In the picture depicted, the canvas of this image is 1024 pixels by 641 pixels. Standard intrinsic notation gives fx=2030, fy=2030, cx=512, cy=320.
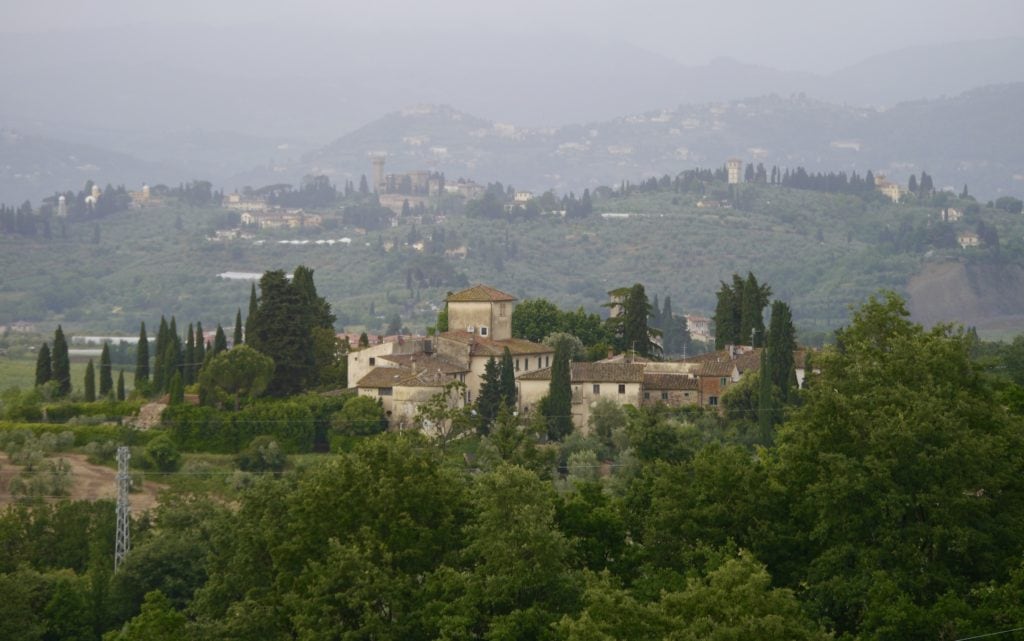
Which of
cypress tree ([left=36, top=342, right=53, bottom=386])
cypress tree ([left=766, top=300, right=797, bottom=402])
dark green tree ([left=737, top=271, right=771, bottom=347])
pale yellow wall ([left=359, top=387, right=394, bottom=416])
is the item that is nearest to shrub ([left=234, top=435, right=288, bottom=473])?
pale yellow wall ([left=359, top=387, right=394, bottom=416])

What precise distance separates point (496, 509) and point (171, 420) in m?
29.9

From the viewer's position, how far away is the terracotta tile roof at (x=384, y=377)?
208ft

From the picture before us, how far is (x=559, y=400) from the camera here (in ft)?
206

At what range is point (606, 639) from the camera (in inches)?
1160

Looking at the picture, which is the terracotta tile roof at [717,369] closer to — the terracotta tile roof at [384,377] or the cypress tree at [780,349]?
the cypress tree at [780,349]

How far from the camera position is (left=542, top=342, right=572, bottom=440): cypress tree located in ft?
204

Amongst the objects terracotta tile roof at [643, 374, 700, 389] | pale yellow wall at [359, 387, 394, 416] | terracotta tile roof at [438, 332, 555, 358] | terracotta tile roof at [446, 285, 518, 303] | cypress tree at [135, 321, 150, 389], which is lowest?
cypress tree at [135, 321, 150, 389]

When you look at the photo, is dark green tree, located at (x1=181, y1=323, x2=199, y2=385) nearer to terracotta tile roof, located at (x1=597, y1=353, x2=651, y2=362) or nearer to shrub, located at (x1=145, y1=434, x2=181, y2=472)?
shrub, located at (x1=145, y1=434, x2=181, y2=472)

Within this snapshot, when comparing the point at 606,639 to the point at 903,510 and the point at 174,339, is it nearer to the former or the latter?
the point at 903,510

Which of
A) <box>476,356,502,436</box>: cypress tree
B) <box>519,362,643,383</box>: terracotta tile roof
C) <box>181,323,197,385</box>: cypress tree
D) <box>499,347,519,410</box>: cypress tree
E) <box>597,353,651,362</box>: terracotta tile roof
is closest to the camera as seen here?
<box>476,356,502,436</box>: cypress tree

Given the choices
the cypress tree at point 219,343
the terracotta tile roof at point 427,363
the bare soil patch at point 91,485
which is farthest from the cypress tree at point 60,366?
the terracotta tile roof at point 427,363

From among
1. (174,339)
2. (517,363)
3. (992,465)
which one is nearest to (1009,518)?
(992,465)

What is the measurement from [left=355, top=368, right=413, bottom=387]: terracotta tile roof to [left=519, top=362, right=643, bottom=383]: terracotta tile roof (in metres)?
3.80

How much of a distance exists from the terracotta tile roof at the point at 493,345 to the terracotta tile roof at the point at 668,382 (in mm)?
4040
